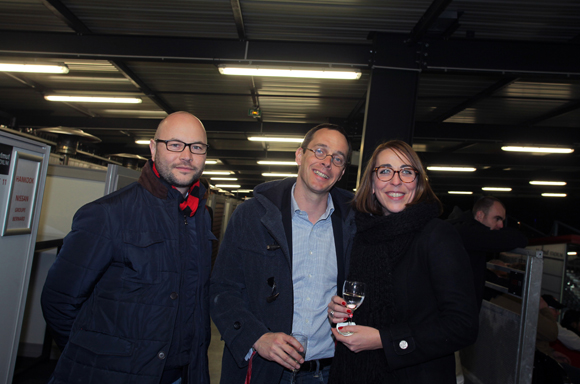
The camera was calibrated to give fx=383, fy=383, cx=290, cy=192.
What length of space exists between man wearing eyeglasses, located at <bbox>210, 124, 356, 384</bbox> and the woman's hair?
0.14 meters

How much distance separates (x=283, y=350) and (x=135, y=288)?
0.69 m

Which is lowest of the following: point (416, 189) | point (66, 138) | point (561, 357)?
point (561, 357)

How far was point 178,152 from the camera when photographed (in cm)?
189

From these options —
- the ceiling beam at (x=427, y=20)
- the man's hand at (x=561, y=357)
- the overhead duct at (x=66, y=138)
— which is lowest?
the man's hand at (x=561, y=357)

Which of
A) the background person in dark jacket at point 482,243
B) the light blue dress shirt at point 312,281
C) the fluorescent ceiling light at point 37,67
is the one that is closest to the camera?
the light blue dress shirt at point 312,281

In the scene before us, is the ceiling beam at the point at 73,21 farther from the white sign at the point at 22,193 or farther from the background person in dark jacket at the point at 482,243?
the background person in dark jacket at the point at 482,243

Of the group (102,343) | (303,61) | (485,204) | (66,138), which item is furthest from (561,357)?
(66,138)

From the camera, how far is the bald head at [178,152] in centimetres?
187

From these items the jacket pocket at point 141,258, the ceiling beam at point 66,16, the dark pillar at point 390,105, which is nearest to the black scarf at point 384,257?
the jacket pocket at point 141,258

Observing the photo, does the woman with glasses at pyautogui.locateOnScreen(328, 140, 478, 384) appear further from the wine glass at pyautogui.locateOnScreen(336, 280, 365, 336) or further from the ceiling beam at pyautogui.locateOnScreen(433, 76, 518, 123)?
the ceiling beam at pyautogui.locateOnScreen(433, 76, 518, 123)

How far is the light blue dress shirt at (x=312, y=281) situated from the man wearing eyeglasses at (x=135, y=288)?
48 centimetres

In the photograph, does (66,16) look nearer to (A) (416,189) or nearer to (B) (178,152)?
(B) (178,152)

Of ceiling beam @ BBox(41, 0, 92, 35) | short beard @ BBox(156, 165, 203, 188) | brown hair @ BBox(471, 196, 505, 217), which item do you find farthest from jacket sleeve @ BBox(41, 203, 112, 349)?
ceiling beam @ BBox(41, 0, 92, 35)

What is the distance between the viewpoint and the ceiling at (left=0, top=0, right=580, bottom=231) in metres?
4.79
